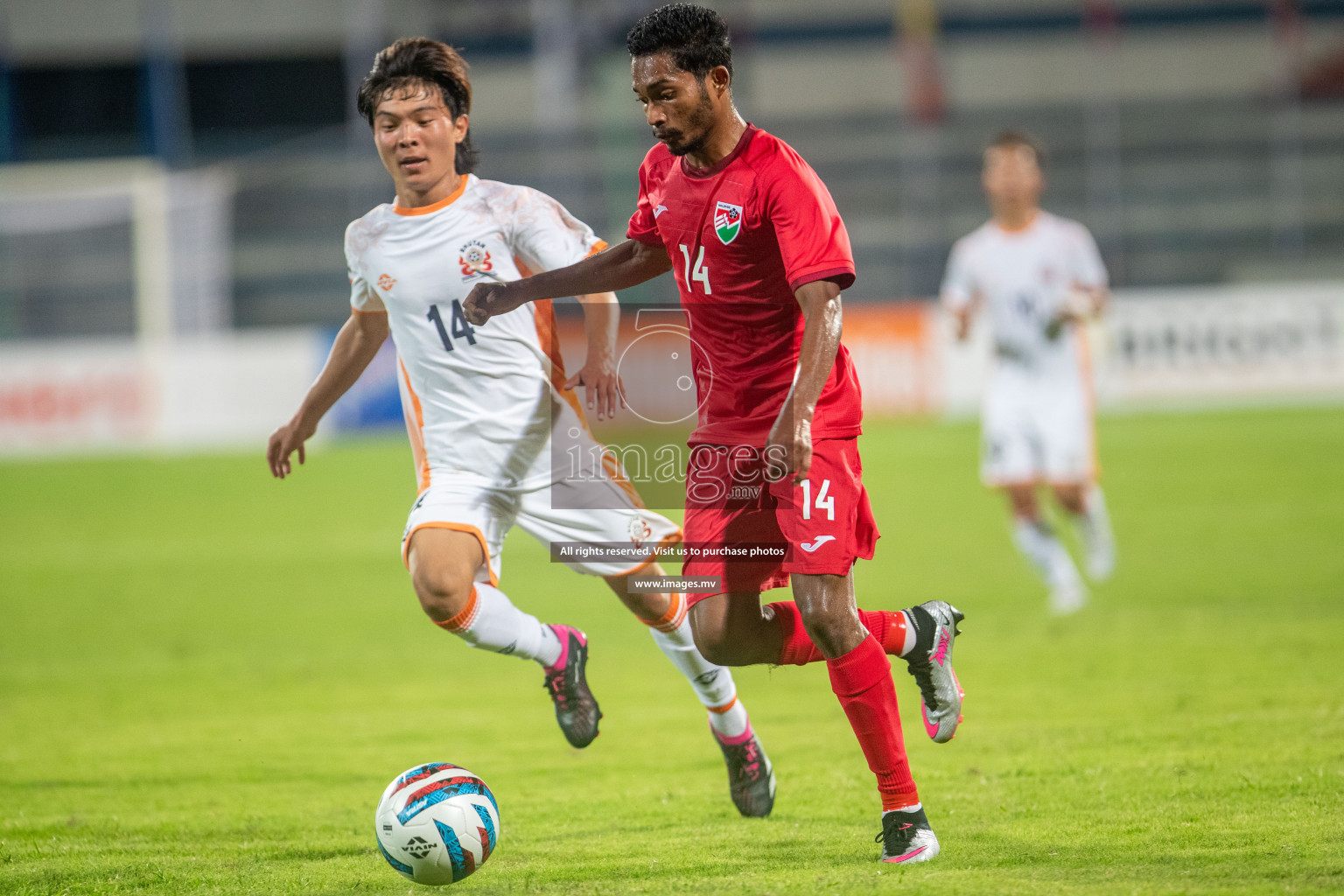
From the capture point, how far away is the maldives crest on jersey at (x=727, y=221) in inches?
161

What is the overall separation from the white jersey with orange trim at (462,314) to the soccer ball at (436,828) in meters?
1.12

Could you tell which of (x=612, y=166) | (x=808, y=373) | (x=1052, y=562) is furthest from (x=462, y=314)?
(x=612, y=166)

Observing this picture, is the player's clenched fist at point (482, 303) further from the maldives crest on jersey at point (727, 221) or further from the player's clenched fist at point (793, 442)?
the player's clenched fist at point (793, 442)

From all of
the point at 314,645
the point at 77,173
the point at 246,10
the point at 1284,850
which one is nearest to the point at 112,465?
the point at 77,173

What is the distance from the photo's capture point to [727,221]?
410 cm

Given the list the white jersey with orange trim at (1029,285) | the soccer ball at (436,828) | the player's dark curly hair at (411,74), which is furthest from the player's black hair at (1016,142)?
the soccer ball at (436,828)

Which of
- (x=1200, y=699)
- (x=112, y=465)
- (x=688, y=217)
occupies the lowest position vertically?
(x=112, y=465)

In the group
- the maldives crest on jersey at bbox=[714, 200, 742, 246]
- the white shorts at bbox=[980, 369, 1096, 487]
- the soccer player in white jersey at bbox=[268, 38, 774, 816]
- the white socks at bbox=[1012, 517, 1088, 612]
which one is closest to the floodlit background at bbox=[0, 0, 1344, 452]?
the white shorts at bbox=[980, 369, 1096, 487]

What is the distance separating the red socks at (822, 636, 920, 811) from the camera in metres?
4.05

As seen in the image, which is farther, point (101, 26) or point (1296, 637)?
point (101, 26)

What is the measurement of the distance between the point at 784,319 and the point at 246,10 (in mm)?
28836

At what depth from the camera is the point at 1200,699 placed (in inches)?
247

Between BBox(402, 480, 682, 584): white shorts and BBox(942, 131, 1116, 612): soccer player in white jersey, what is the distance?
14.6ft

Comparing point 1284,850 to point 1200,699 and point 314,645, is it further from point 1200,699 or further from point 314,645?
point 314,645
